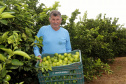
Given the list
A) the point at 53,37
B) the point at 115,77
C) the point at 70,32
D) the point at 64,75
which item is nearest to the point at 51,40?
the point at 53,37

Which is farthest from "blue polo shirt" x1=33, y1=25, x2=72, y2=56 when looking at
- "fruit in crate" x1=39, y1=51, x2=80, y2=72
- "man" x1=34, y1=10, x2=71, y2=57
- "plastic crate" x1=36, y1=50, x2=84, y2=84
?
"plastic crate" x1=36, y1=50, x2=84, y2=84

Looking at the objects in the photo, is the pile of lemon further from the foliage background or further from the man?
the man

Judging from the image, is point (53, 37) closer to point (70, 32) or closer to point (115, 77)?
point (70, 32)

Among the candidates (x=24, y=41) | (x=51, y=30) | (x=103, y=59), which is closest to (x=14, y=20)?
(x=24, y=41)

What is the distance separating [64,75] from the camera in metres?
2.51

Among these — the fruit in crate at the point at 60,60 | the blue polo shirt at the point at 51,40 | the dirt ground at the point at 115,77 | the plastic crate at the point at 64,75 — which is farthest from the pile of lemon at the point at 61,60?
the dirt ground at the point at 115,77

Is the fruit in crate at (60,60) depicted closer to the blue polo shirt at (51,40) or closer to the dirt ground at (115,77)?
the blue polo shirt at (51,40)

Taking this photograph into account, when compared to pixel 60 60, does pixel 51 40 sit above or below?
above

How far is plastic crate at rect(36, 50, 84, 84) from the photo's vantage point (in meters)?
2.42

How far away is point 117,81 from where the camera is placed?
5.44 meters

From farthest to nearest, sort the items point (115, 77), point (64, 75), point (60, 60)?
point (115, 77) < point (60, 60) < point (64, 75)

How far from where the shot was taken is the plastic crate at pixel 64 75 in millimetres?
2419

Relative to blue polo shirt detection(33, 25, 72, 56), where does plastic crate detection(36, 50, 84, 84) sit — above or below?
below

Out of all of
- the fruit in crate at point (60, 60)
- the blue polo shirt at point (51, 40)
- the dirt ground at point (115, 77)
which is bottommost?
the dirt ground at point (115, 77)
